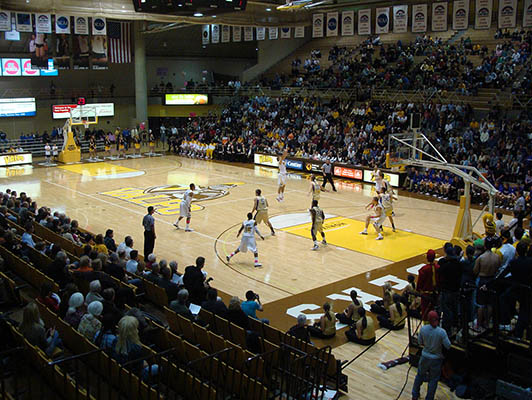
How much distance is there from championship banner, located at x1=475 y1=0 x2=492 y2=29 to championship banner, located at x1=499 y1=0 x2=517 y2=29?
0.51m

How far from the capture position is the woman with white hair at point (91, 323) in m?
7.95

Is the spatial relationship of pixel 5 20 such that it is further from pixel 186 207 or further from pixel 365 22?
pixel 365 22

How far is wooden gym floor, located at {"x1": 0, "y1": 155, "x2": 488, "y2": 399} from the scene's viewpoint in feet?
40.3

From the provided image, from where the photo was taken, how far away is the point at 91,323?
8008 mm

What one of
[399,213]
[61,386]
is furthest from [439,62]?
[61,386]

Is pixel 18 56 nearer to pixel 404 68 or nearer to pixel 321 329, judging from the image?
pixel 404 68

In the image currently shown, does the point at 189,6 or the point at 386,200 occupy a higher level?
the point at 189,6

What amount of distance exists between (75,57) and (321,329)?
3383 centimetres

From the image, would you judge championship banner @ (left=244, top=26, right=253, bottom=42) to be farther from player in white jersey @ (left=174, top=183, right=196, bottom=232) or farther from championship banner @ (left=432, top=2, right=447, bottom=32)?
player in white jersey @ (left=174, top=183, right=196, bottom=232)

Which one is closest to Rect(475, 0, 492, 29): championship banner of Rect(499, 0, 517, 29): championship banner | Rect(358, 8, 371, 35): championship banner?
Rect(499, 0, 517, 29): championship banner

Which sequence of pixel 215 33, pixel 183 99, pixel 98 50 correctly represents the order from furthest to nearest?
pixel 183 99
pixel 215 33
pixel 98 50

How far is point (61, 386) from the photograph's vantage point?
6.76m

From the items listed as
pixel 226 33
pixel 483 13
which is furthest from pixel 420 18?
pixel 226 33

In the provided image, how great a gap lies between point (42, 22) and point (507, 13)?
23.5 metres
